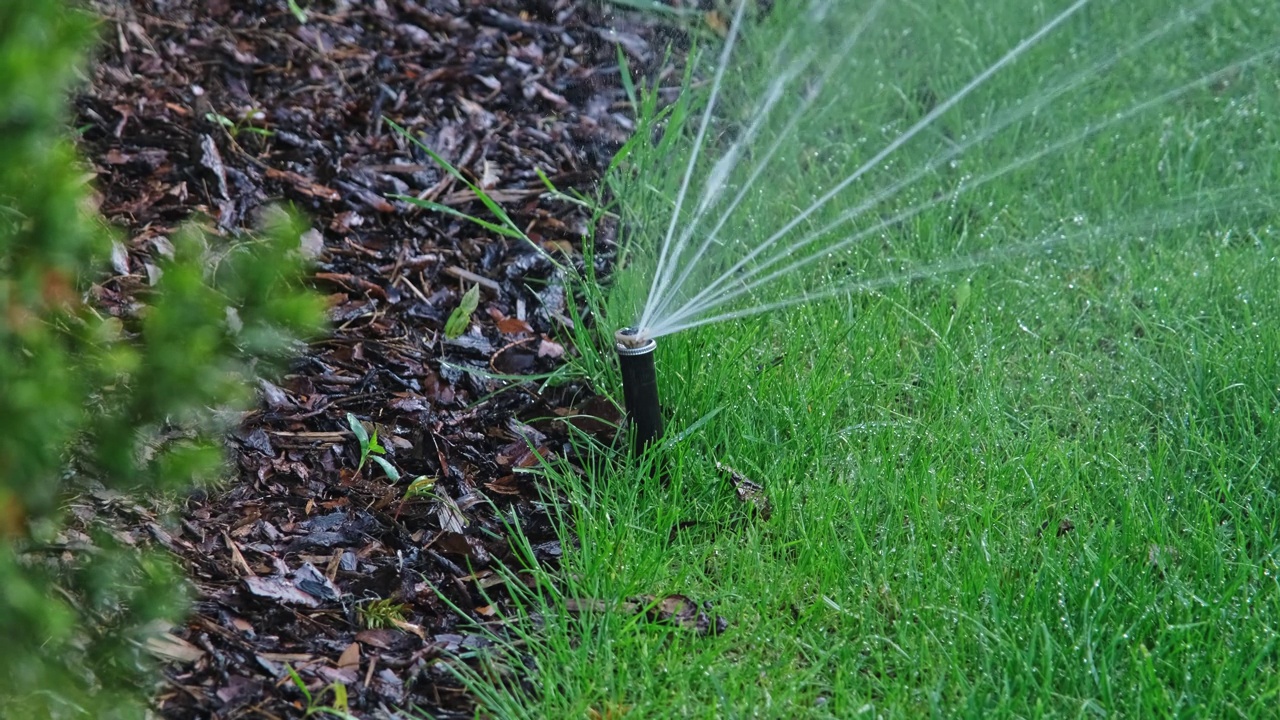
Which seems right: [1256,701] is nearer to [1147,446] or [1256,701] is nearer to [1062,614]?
[1062,614]

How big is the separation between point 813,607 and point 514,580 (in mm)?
576

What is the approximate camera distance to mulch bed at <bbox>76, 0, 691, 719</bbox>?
87.0 inches

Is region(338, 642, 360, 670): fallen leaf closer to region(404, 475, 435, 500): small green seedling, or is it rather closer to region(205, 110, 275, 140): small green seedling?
region(404, 475, 435, 500): small green seedling

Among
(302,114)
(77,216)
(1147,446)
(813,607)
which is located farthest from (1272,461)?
(302,114)

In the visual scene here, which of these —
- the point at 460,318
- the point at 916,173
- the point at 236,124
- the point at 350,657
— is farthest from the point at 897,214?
the point at 350,657

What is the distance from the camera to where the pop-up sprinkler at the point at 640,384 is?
244 centimetres

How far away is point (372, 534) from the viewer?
244cm

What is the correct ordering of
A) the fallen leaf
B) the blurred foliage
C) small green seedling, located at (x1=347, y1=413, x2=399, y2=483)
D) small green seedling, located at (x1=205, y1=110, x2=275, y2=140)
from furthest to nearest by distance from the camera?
small green seedling, located at (x1=205, y1=110, x2=275, y2=140) → small green seedling, located at (x1=347, y1=413, x2=399, y2=483) → the fallen leaf → the blurred foliage

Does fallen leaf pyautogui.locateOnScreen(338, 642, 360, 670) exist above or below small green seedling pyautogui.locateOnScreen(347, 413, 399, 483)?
below

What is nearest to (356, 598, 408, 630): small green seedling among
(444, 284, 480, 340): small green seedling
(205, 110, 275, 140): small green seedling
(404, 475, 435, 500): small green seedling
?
(404, 475, 435, 500): small green seedling

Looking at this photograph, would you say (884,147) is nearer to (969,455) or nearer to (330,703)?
(969,455)

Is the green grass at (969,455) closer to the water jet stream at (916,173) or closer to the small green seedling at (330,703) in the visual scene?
the water jet stream at (916,173)

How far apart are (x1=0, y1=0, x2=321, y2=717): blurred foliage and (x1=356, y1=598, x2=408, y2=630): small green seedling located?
1.54ft

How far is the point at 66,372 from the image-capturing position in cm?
154
